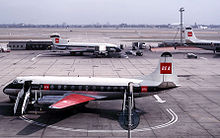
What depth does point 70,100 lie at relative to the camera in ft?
108

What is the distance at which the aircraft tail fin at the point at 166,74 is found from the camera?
34.1 meters

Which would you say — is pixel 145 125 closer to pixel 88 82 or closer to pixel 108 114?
pixel 108 114

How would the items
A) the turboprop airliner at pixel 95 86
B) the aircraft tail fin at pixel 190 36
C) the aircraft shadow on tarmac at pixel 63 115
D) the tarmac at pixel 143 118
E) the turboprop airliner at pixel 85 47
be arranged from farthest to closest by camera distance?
the aircraft tail fin at pixel 190 36 < the turboprop airliner at pixel 85 47 < the turboprop airliner at pixel 95 86 < the aircraft shadow on tarmac at pixel 63 115 < the tarmac at pixel 143 118

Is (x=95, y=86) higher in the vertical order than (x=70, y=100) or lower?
higher

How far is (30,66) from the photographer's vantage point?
72312 mm

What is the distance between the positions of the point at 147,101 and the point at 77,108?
9.97m

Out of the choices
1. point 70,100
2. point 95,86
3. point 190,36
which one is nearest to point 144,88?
point 95,86

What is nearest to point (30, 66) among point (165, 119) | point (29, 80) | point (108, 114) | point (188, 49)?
point (29, 80)

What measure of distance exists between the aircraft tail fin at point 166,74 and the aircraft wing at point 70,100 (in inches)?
311

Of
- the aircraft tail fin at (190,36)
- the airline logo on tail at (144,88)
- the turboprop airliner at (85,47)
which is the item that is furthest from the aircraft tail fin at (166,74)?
the aircraft tail fin at (190,36)

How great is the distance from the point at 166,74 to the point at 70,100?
11237 millimetres

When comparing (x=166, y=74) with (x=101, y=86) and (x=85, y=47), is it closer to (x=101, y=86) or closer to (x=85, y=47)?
(x=101, y=86)

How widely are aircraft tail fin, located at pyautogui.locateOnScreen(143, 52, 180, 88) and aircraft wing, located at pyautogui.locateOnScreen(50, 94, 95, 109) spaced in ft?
25.9

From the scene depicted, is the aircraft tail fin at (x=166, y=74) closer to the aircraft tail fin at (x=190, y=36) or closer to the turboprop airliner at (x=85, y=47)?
the turboprop airliner at (x=85, y=47)
